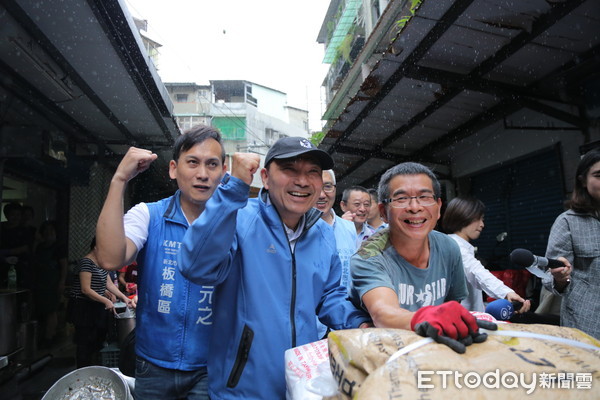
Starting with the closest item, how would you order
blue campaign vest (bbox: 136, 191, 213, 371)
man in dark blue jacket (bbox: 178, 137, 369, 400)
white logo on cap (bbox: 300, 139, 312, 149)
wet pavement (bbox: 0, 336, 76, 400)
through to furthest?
1. man in dark blue jacket (bbox: 178, 137, 369, 400)
2. white logo on cap (bbox: 300, 139, 312, 149)
3. blue campaign vest (bbox: 136, 191, 213, 371)
4. wet pavement (bbox: 0, 336, 76, 400)

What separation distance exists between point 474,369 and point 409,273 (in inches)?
38.3

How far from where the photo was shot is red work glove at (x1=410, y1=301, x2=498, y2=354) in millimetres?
1143

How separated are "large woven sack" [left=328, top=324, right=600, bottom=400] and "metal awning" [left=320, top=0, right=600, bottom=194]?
3.99 m

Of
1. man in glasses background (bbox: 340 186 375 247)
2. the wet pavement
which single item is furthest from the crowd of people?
the wet pavement

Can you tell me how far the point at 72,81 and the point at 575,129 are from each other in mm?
7919

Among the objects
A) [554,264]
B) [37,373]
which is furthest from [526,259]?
[37,373]

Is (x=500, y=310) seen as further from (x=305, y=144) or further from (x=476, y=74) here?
(x=476, y=74)

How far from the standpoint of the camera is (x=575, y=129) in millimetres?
6277

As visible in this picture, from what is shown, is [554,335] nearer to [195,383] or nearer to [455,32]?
[195,383]

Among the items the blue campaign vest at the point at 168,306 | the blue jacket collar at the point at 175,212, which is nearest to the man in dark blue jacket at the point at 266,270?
the blue campaign vest at the point at 168,306

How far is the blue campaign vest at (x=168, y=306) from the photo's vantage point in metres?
2.19

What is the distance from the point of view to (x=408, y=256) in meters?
2.07

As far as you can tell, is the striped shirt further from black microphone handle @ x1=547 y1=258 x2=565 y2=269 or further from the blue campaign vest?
black microphone handle @ x1=547 y1=258 x2=565 y2=269

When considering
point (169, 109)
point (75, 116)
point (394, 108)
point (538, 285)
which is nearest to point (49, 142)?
point (75, 116)
